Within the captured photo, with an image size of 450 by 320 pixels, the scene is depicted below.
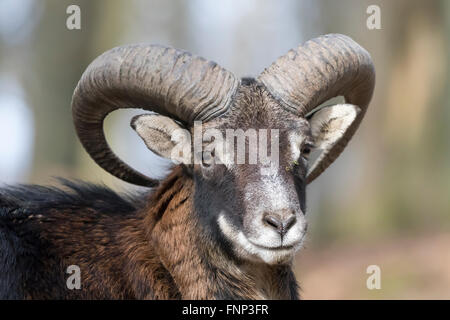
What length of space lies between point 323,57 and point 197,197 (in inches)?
98.2

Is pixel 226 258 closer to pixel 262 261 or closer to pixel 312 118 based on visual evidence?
pixel 262 261

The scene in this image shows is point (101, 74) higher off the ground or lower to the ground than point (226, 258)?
higher

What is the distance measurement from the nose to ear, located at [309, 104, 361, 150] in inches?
80.6

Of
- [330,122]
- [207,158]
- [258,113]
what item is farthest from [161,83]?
[330,122]

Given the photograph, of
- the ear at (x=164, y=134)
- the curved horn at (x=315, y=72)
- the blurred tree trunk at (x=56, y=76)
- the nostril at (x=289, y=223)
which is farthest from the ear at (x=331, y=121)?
the blurred tree trunk at (x=56, y=76)

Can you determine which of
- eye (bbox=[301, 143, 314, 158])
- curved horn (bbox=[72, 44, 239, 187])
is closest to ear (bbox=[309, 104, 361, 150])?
eye (bbox=[301, 143, 314, 158])

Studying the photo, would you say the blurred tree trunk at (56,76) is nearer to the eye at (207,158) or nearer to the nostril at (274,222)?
the eye at (207,158)

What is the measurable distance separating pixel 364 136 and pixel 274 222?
65.1 feet

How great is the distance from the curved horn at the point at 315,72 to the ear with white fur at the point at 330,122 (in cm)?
19

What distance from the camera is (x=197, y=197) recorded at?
8859 mm

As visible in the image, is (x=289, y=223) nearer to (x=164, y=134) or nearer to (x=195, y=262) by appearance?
(x=195, y=262)

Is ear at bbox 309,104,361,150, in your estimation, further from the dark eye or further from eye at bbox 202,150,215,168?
eye at bbox 202,150,215,168

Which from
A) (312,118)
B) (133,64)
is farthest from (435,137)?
(133,64)

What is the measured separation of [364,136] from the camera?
27172mm
